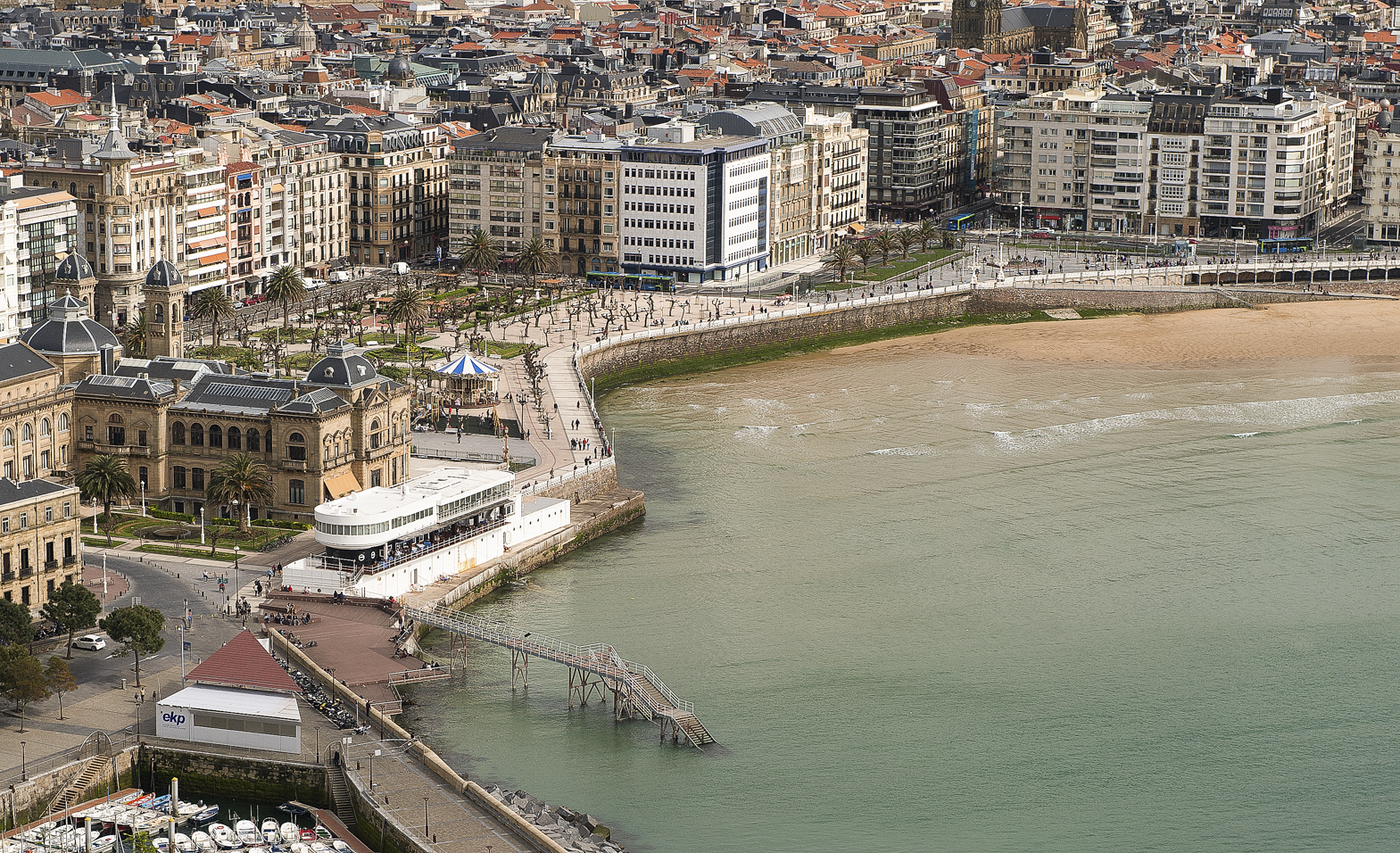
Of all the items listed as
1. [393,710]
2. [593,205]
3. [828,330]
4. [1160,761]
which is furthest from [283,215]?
[1160,761]

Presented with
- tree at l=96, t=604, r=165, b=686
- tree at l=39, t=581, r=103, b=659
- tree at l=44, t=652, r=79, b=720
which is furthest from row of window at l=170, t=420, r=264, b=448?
tree at l=44, t=652, r=79, b=720

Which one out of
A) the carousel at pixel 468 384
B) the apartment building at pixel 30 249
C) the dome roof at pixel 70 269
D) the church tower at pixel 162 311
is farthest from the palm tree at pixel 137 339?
the carousel at pixel 468 384

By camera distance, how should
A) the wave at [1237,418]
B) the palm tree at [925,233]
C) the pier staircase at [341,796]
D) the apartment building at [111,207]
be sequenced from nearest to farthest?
1. the pier staircase at [341,796]
2. the wave at [1237,418]
3. the apartment building at [111,207]
4. the palm tree at [925,233]

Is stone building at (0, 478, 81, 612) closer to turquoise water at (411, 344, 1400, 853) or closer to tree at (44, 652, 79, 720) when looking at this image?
tree at (44, 652, 79, 720)

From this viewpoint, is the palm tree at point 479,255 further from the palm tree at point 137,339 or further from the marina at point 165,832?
the marina at point 165,832

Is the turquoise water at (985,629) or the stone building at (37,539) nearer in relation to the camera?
the turquoise water at (985,629)

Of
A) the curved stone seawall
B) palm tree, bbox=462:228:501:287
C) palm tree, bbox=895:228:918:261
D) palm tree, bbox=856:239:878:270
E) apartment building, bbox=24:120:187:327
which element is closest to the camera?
apartment building, bbox=24:120:187:327

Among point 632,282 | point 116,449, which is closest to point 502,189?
point 632,282
